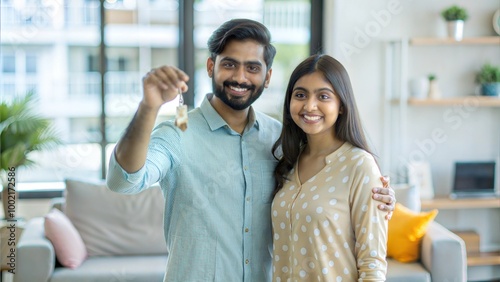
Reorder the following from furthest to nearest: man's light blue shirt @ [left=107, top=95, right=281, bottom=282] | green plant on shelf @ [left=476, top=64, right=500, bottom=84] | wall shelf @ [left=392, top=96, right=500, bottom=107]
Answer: green plant on shelf @ [left=476, top=64, right=500, bottom=84]
wall shelf @ [left=392, top=96, right=500, bottom=107]
man's light blue shirt @ [left=107, top=95, right=281, bottom=282]

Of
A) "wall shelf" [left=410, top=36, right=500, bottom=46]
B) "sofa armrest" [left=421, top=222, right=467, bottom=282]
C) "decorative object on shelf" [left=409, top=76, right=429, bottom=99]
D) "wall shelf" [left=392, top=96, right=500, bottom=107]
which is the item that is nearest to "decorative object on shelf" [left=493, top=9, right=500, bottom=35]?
"wall shelf" [left=410, top=36, right=500, bottom=46]

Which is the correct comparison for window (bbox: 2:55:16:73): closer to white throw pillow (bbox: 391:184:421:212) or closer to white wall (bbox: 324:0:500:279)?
white wall (bbox: 324:0:500:279)

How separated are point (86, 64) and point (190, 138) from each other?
295 cm

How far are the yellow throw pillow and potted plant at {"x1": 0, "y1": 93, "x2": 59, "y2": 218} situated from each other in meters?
2.22

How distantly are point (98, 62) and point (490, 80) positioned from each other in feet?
9.01

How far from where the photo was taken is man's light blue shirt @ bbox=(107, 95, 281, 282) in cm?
164

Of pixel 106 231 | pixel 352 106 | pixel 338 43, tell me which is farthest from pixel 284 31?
pixel 352 106

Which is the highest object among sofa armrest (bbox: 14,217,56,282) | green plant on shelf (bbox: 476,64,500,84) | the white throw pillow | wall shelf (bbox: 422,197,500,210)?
green plant on shelf (bbox: 476,64,500,84)

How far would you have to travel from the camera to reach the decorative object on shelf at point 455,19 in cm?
416

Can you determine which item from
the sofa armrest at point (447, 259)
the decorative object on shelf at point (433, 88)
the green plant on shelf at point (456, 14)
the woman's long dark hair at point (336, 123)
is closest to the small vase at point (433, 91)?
the decorative object on shelf at point (433, 88)

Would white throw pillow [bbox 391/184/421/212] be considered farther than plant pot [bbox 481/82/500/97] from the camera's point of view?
No

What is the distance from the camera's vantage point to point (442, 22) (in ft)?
14.2

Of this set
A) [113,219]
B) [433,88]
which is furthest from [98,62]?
[433,88]

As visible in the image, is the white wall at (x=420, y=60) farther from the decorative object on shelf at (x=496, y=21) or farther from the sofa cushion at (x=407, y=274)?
the sofa cushion at (x=407, y=274)
